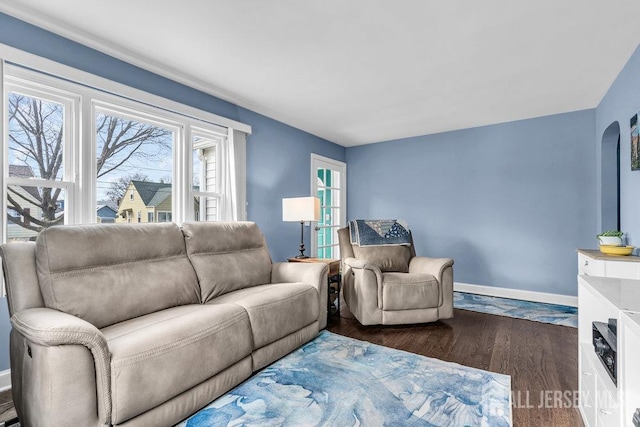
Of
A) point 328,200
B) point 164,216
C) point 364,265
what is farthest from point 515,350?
point 328,200

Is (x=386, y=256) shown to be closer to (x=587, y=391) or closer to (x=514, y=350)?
(x=514, y=350)

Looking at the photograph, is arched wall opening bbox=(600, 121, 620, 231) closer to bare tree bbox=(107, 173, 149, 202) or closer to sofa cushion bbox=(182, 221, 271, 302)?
sofa cushion bbox=(182, 221, 271, 302)

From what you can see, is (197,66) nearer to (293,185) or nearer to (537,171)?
(293,185)

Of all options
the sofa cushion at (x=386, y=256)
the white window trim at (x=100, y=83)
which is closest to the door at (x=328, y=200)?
the sofa cushion at (x=386, y=256)

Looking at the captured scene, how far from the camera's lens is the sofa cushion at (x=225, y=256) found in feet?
7.62

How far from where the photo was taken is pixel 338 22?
6.42 feet

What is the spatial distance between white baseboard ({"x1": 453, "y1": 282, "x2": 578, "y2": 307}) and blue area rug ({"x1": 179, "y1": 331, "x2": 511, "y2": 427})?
2.31 meters

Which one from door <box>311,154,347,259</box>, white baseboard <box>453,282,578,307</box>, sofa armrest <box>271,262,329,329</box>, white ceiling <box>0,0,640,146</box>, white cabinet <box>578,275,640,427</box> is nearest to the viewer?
white cabinet <box>578,275,640,427</box>

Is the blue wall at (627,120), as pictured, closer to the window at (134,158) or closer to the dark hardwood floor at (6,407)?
the window at (134,158)

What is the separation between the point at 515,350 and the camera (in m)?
2.38

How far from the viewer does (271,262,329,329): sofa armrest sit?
A: 2.60 m

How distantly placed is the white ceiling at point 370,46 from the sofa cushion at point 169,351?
1826mm

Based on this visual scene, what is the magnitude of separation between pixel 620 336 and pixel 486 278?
342cm

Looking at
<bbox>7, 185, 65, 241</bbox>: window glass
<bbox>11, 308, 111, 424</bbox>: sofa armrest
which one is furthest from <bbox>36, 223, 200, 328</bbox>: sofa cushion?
<bbox>7, 185, 65, 241</bbox>: window glass
